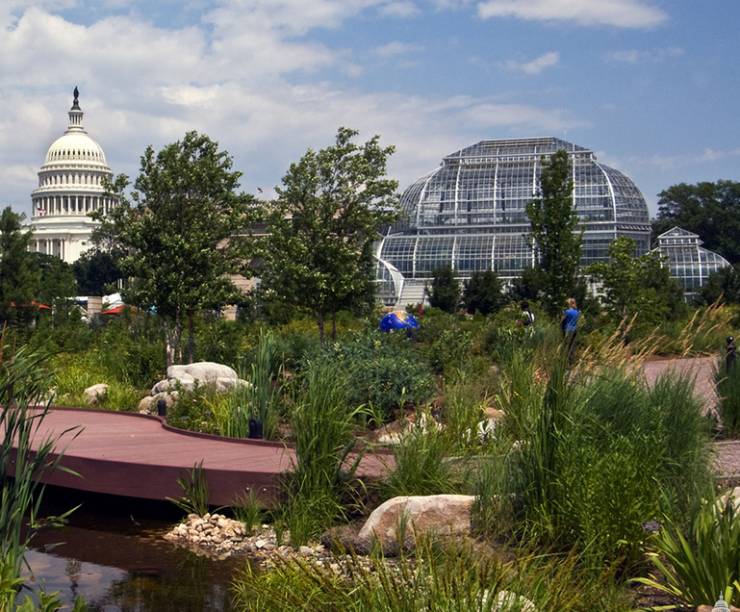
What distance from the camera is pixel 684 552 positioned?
6.22 meters

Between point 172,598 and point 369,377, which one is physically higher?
point 369,377

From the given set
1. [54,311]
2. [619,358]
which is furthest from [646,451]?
[54,311]

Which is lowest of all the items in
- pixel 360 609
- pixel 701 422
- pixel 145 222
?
pixel 360 609

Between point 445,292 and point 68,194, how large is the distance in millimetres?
95225

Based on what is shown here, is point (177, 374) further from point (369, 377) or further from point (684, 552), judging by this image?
point (684, 552)

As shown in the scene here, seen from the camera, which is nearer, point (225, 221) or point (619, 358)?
point (619, 358)

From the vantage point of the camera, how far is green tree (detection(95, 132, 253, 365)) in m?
21.8

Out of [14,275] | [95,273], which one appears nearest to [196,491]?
[14,275]

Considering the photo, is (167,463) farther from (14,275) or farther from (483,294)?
(483,294)

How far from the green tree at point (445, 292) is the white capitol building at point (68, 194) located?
3398 inches

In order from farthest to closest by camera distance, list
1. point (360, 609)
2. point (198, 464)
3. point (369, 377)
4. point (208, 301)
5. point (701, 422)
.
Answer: point (208, 301) → point (369, 377) → point (198, 464) → point (701, 422) → point (360, 609)

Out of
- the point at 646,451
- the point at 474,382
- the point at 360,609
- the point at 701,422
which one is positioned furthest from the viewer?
the point at 474,382

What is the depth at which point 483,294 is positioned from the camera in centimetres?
5647

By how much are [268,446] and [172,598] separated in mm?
4481
